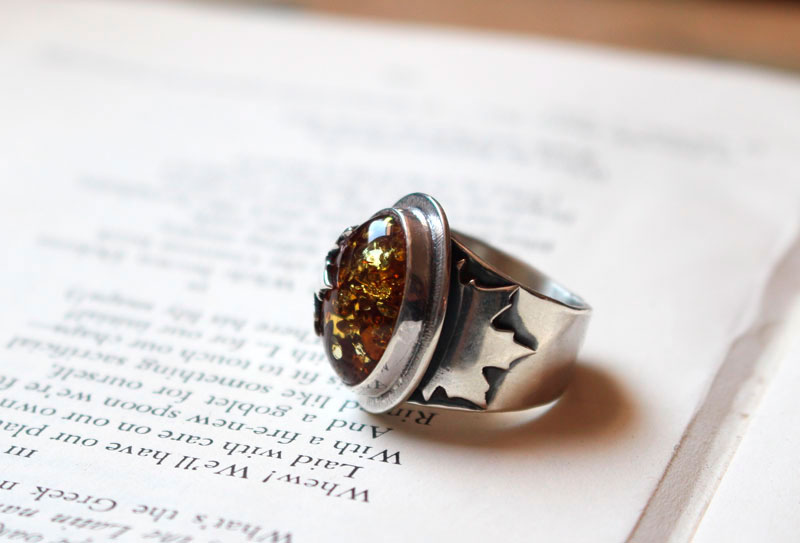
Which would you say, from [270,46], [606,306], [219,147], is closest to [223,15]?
[270,46]

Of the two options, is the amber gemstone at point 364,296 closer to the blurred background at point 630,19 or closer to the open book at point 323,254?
the open book at point 323,254

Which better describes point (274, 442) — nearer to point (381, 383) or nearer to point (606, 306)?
point (381, 383)

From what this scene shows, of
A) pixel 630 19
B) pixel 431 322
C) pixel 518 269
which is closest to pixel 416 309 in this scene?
pixel 431 322

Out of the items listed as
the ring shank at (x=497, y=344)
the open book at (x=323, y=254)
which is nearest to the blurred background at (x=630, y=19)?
the open book at (x=323, y=254)

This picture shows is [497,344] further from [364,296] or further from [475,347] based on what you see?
[364,296]

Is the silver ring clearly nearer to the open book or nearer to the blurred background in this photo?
the open book
